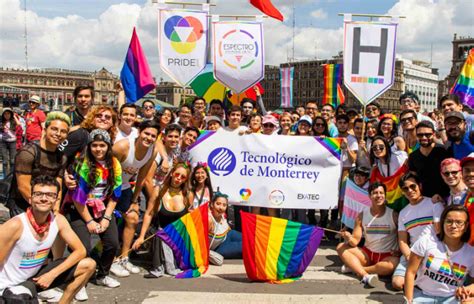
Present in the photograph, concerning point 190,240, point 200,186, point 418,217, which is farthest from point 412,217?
point 200,186

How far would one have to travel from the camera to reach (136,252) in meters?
6.70

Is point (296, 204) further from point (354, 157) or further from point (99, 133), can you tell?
point (99, 133)

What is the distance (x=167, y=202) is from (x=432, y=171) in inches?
123

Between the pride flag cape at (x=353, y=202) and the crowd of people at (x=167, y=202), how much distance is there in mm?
115

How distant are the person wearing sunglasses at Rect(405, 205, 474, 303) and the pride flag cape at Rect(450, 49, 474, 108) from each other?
5.30 m

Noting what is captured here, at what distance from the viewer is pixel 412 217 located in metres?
5.45

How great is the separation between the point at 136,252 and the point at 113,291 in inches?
54.9

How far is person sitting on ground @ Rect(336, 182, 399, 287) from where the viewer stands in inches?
227

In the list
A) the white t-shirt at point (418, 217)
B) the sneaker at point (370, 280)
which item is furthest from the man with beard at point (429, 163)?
the sneaker at point (370, 280)

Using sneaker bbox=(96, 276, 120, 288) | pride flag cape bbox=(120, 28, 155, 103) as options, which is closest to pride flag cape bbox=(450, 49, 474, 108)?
pride flag cape bbox=(120, 28, 155, 103)

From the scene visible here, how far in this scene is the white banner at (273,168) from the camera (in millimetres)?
7332

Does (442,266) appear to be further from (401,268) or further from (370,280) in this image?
(370,280)

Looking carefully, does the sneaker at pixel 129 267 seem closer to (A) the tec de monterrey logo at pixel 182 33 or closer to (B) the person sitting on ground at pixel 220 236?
(B) the person sitting on ground at pixel 220 236

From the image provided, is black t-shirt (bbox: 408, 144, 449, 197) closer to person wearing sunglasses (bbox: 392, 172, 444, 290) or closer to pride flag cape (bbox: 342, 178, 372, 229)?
person wearing sunglasses (bbox: 392, 172, 444, 290)
